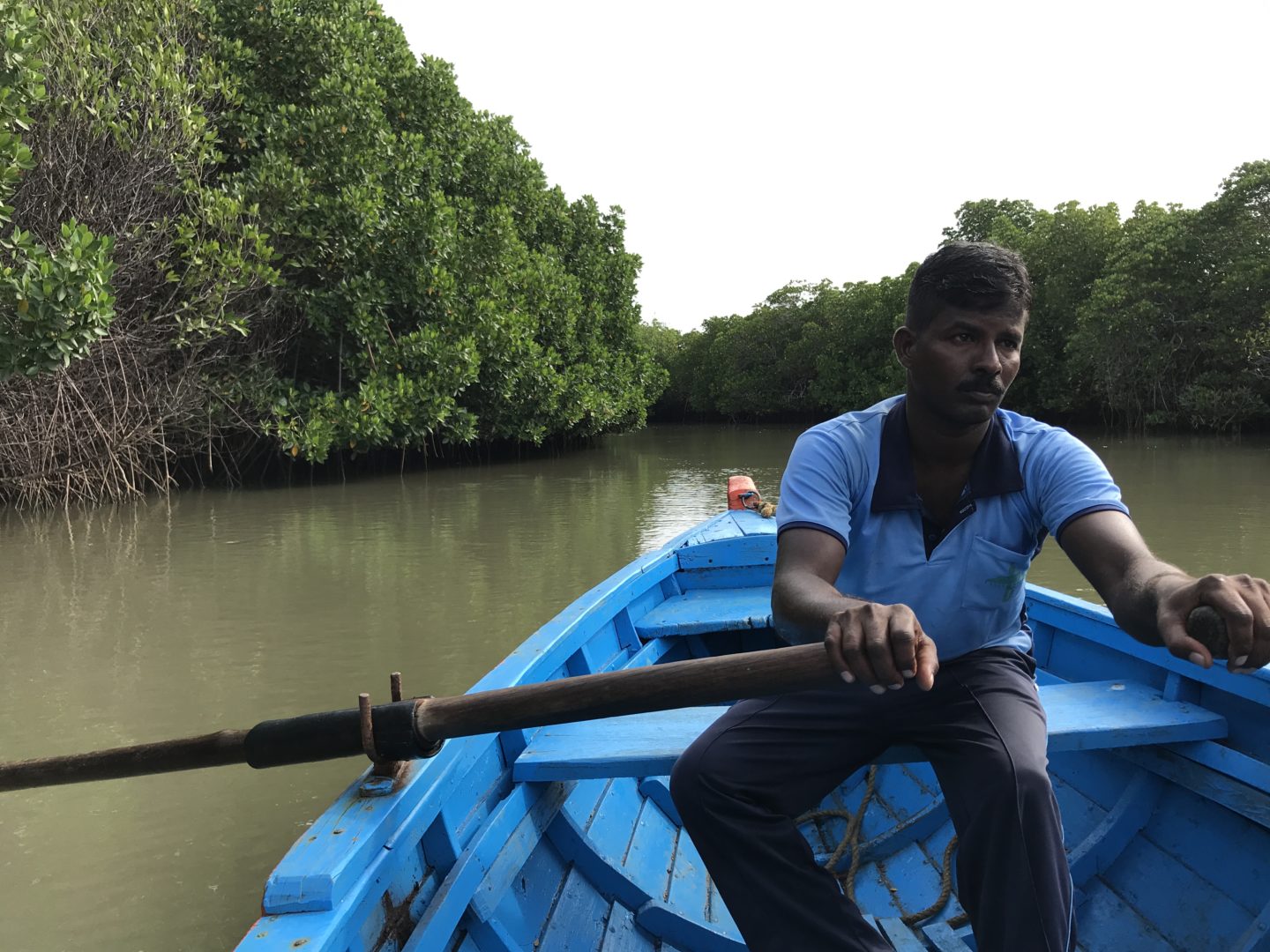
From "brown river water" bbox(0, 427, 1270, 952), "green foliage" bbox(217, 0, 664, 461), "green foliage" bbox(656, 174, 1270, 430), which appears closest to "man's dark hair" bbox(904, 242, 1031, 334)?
"brown river water" bbox(0, 427, 1270, 952)

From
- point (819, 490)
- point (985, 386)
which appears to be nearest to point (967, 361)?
point (985, 386)

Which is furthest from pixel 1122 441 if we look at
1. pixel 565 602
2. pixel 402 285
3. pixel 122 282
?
pixel 122 282

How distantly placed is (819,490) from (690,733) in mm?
795

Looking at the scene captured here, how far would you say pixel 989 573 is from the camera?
5.61 feet

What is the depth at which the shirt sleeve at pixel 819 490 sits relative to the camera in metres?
1.66

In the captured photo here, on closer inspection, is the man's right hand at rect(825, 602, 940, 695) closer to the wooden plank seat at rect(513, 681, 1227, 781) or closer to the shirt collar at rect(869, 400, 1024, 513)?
the shirt collar at rect(869, 400, 1024, 513)

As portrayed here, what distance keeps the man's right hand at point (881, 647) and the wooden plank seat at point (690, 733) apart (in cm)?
87

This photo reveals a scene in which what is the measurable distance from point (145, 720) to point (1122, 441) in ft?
71.2

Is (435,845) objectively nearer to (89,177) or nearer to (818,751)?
(818,751)

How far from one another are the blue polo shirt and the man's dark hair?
256mm

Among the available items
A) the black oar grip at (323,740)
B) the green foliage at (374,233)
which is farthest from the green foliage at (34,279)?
the black oar grip at (323,740)

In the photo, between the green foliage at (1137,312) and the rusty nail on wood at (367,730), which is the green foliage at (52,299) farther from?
the green foliage at (1137,312)

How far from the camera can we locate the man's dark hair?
1.69 m

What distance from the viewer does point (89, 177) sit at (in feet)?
33.5
